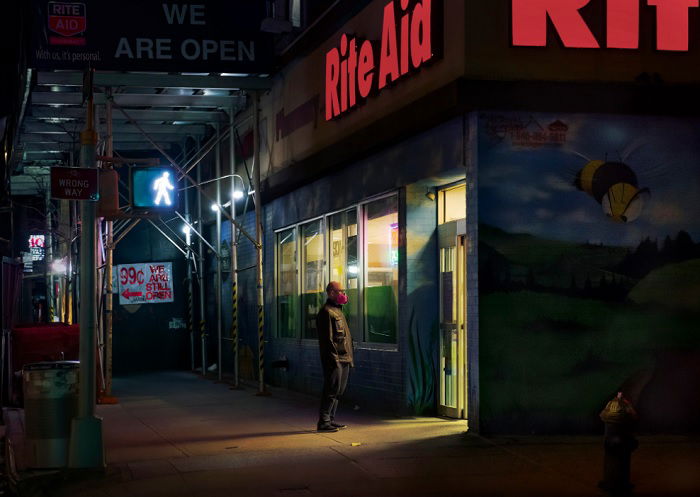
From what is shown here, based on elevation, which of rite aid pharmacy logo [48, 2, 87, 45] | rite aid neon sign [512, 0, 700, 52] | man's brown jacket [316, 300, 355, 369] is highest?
rite aid pharmacy logo [48, 2, 87, 45]

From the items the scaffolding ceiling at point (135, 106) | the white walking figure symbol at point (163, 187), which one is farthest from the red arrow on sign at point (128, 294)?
the white walking figure symbol at point (163, 187)

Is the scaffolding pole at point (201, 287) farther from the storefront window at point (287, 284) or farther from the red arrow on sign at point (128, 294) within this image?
the storefront window at point (287, 284)

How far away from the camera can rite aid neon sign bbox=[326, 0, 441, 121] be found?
13.5m

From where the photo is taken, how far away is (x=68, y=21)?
19.0m

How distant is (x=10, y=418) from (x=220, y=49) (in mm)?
7406

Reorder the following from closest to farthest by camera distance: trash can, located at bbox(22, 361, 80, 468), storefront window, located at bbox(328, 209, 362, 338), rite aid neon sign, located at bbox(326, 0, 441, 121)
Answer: trash can, located at bbox(22, 361, 80, 468) → rite aid neon sign, located at bbox(326, 0, 441, 121) → storefront window, located at bbox(328, 209, 362, 338)

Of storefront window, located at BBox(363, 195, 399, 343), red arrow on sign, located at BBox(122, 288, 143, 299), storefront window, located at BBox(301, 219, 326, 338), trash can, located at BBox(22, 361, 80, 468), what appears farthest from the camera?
red arrow on sign, located at BBox(122, 288, 143, 299)

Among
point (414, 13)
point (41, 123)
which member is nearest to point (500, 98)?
point (414, 13)

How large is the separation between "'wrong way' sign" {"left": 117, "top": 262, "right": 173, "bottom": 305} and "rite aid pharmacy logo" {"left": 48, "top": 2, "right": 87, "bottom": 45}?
10.7 meters

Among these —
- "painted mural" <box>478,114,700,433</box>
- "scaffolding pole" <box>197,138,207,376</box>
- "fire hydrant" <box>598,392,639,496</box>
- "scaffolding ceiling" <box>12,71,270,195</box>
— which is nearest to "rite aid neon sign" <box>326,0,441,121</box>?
"painted mural" <box>478,114,700,433</box>

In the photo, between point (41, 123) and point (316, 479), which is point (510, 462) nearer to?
point (316, 479)

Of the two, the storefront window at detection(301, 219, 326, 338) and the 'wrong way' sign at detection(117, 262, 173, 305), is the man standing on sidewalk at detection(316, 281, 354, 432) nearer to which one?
the storefront window at detection(301, 219, 326, 338)

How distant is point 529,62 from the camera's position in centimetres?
1265

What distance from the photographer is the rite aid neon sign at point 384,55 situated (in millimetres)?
13531
